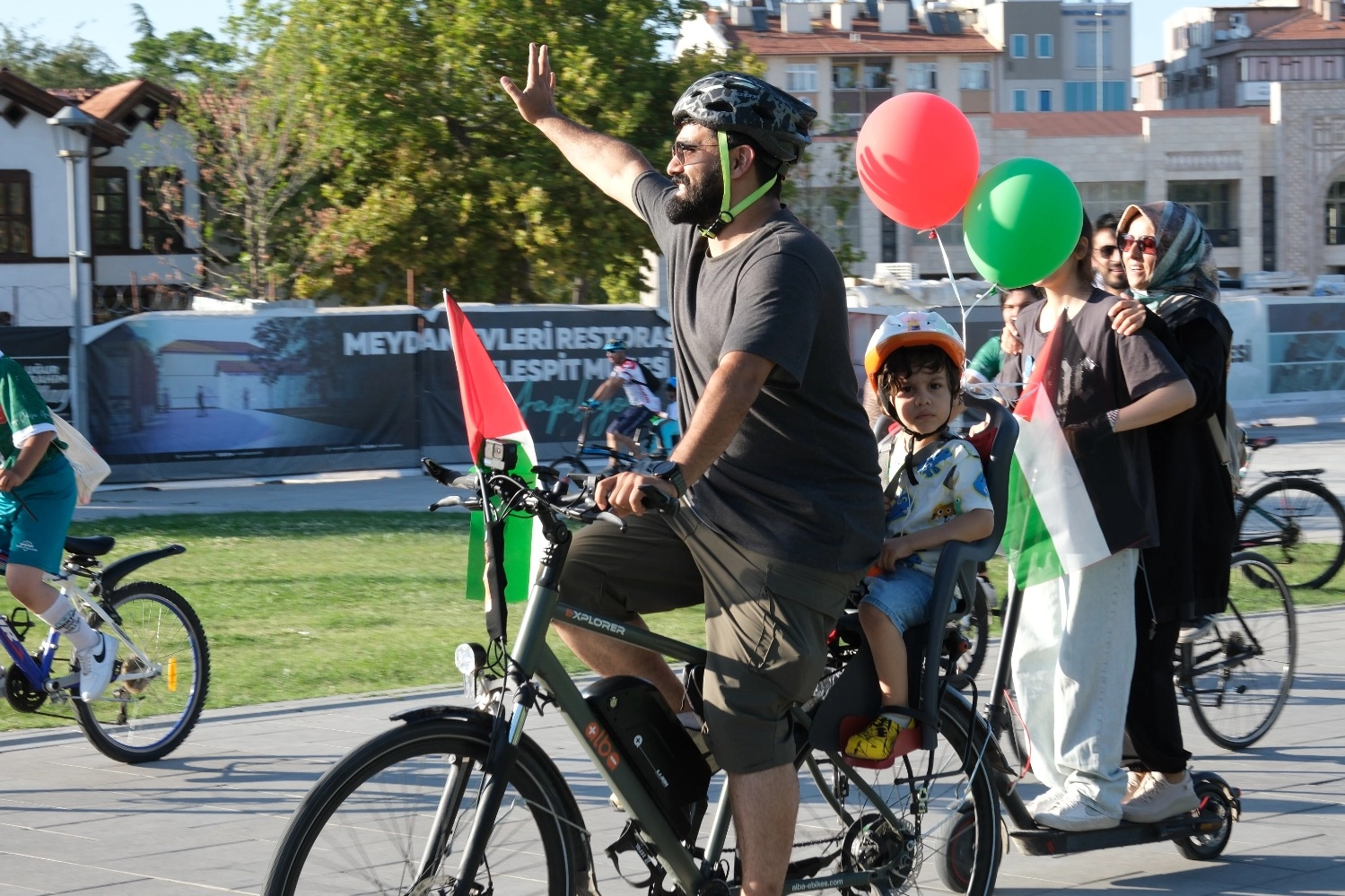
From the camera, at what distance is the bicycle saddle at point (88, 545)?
652 centimetres

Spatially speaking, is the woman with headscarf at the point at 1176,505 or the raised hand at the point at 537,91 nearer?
the raised hand at the point at 537,91

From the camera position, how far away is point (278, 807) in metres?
5.65

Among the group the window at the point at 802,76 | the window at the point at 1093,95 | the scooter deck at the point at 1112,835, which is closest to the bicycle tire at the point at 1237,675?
the scooter deck at the point at 1112,835

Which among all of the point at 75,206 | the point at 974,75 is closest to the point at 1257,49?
the point at 974,75

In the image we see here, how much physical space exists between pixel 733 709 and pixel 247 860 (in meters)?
2.07

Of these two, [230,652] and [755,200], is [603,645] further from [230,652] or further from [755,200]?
[230,652]

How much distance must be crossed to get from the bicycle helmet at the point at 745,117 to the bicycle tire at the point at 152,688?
3.74 meters

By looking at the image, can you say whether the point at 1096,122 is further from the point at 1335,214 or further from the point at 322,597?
the point at 322,597

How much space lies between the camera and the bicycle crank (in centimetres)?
416

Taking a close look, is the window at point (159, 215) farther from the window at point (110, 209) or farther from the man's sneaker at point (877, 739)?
the man's sneaker at point (877, 739)

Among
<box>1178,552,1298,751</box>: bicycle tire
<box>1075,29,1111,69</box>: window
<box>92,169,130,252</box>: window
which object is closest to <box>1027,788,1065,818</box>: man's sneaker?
<box>1178,552,1298,751</box>: bicycle tire

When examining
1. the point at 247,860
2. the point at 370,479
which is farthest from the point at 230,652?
the point at 370,479

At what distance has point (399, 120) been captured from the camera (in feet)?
101

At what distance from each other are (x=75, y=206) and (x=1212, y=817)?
17.2 metres
